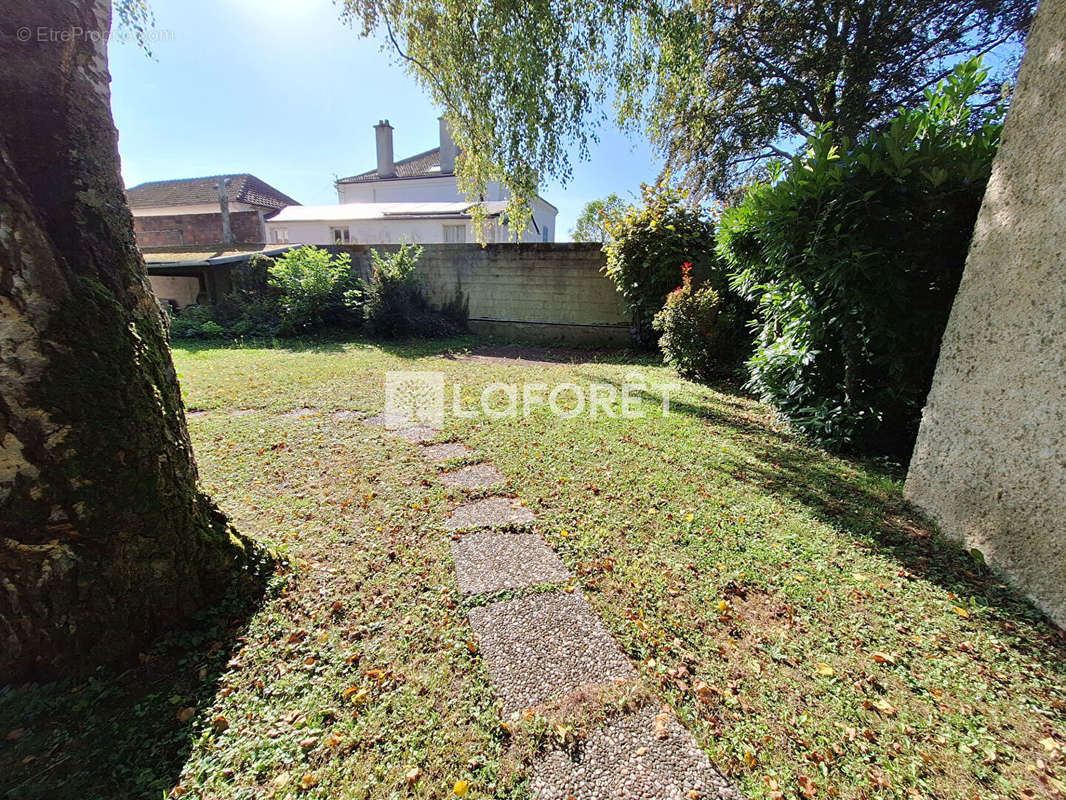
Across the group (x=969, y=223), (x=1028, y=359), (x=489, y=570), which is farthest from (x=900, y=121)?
(x=489, y=570)

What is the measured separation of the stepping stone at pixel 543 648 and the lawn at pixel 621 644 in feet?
0.22

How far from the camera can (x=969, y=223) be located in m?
3.07

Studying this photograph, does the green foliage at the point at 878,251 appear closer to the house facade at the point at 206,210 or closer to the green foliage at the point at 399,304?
the green foliage at the point at 399,304

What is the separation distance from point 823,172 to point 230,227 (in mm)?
25534

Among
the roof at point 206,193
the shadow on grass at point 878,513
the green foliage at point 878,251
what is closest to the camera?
the shadow on grass at point 878,513

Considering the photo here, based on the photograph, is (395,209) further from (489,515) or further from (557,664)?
(557,664)

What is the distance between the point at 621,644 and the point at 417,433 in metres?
2.99

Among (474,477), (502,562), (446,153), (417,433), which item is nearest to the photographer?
(502,562)

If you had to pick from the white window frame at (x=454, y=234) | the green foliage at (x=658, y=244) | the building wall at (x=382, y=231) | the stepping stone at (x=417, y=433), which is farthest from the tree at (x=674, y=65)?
the white window frame at (x=454, y=234)

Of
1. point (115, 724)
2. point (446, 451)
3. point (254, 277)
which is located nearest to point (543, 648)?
point (115, 724)

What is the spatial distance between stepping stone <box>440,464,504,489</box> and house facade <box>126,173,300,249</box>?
2312cm

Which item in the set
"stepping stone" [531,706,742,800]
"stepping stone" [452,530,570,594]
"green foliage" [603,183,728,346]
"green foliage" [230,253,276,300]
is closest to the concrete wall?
"stepping stone" [531,706,742,800]

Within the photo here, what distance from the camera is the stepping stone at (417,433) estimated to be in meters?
4.12

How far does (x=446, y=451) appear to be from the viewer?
12.7 ft
